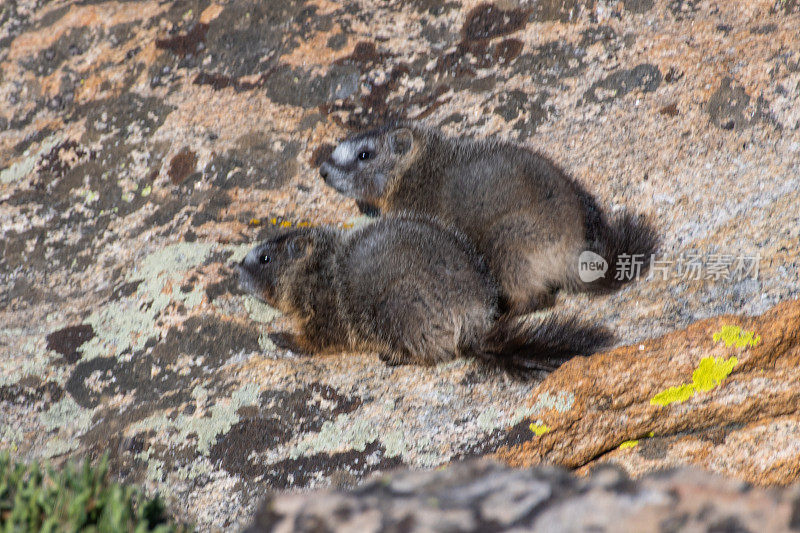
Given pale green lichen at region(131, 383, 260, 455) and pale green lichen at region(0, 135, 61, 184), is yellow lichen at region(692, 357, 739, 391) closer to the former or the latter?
pale green lichen at region(131, 383, 260, 455)

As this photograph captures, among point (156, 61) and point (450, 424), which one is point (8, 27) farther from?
point (450, 424)

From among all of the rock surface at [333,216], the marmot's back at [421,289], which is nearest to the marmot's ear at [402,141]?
the rock surface at [333,216]

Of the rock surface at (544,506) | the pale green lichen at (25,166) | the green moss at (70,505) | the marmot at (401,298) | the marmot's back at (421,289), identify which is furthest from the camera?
the pale green lichen at (25,166)

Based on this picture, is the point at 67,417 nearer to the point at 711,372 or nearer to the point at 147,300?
the point at 147,300

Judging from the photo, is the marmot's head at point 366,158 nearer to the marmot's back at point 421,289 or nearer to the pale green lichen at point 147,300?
the marmot's back at point 421,289

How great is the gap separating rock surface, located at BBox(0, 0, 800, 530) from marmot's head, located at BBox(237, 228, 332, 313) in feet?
0.39

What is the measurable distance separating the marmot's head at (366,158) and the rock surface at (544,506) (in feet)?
9.95

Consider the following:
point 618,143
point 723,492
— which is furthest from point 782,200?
point 723,492

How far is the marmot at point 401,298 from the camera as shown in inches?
140

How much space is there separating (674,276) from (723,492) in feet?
6.83

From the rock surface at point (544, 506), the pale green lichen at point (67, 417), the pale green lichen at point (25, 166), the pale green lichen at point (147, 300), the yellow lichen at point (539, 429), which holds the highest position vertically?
the pale green lichen at point (25, 166)

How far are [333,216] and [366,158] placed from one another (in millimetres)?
Answer: 468

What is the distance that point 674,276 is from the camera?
3691 millimetres

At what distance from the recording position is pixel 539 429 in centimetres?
329
